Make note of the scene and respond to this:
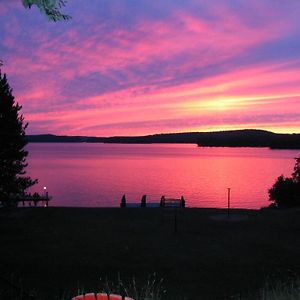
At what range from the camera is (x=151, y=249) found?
17016 mm

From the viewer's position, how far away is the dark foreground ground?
13.2 metres

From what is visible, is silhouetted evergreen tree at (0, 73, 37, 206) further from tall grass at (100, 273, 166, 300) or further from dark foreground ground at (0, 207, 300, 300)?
tall grass at (100, 273, 166, 300)

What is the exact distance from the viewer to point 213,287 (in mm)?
12750

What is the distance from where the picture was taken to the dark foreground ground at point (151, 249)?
1324 cm

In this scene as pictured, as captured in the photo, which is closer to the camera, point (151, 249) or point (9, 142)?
point (151, 249)

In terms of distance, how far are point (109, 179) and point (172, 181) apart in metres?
14.5

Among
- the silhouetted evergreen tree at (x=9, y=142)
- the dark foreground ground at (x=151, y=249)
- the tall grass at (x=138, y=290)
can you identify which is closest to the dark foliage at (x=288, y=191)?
the dark foreground ground at (x=151, y=249)

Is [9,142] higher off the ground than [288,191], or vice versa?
[9,142]

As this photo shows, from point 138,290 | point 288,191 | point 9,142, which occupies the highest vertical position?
point 9,142

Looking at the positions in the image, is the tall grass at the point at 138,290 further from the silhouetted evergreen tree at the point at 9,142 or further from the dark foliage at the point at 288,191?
the dark foliage at the point at 288,191

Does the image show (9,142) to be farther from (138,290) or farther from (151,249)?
(138,290)

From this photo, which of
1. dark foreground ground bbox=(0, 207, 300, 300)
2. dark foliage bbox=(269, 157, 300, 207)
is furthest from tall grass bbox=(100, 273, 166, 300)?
dark foliage bbox=(269, 157, 300, 207)

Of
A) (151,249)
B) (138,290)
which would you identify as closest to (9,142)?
(151,249)

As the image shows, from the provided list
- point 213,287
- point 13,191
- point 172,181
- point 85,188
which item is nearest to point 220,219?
point 213,287
